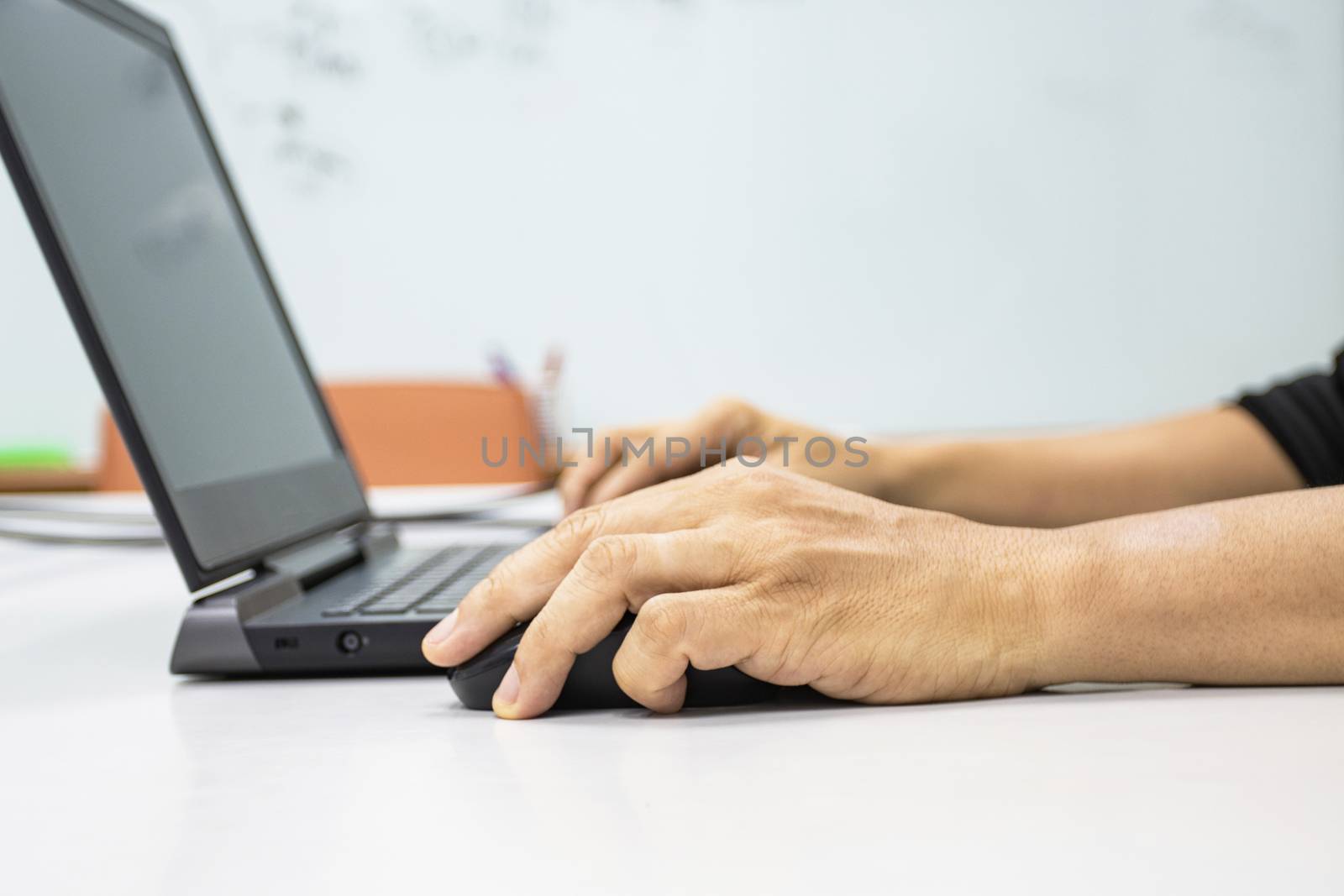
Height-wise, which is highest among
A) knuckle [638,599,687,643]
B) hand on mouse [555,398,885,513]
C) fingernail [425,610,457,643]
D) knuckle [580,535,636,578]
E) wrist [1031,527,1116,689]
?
knuckle [580,535,636,578]

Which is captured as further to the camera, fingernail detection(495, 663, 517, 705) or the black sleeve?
the black sleeve

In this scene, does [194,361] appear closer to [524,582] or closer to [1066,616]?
[524,582]

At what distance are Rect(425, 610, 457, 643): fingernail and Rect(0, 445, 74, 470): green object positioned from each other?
2640mm

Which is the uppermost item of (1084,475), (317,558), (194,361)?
(194,361)

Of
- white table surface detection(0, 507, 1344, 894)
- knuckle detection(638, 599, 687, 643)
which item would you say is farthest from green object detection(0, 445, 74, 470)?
knuckle detection(638, 599, 687, 643)

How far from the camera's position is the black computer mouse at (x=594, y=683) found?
44 cm

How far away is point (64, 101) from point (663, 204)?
2.36 metres

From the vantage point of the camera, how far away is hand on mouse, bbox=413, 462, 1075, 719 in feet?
1.37

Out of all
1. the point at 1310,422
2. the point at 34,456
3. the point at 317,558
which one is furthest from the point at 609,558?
the point at 34,456

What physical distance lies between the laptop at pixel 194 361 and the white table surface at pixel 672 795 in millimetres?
45

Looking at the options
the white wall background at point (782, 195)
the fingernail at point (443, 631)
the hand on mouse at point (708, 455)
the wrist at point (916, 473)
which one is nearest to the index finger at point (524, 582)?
the fingernail at point (443, 631)

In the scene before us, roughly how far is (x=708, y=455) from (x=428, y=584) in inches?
11.2

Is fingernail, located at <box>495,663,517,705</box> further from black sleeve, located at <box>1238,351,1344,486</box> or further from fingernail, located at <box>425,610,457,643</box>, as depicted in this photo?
black sleeve, located at <box>1238,351,1344,486</box>

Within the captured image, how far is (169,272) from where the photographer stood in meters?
0.63
